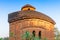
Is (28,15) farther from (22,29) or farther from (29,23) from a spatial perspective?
(22,29)

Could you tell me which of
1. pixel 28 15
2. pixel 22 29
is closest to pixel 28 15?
pixel 28 15

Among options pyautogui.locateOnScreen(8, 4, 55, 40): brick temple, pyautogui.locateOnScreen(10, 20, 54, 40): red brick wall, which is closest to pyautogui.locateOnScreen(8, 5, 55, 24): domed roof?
pyautogui.locateOnScreen(8, 4, 55, 40): brick temple

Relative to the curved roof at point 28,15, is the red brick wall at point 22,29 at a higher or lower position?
lower

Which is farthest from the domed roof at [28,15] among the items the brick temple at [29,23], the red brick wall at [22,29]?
the red brick wall at [22,29]

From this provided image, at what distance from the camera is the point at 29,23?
567 inches

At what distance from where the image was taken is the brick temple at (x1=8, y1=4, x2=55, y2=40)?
14281 mm

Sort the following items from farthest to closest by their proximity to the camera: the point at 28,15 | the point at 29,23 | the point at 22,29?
the point at 22,29 → the point at 29,23 → the point at 28,15

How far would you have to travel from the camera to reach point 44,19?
47.8 ft

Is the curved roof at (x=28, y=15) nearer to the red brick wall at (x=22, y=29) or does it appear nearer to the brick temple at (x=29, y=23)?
the brick temple at (x=29, y=23)

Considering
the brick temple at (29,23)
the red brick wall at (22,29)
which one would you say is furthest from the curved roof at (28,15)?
the red brick wall at (22,29)

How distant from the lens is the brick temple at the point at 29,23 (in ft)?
46.9

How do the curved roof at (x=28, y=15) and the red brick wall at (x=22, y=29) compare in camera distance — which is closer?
the curved roof at (x=28, y=15)

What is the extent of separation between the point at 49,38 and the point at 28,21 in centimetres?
250

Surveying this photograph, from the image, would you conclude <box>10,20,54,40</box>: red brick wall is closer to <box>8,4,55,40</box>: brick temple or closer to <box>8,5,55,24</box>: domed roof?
<box>8,4,55,40</box>: brick temple
